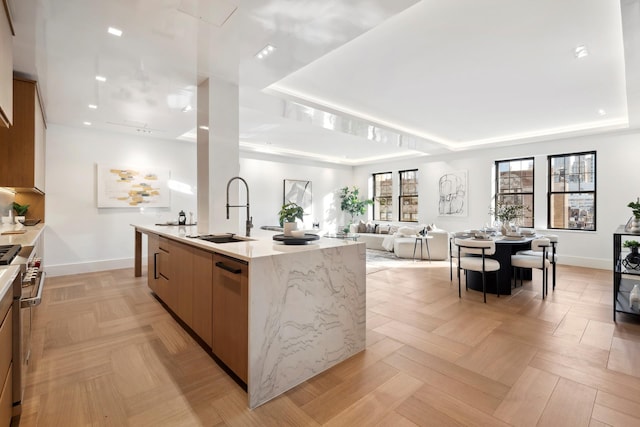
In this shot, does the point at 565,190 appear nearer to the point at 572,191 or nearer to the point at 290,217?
the point at 572,191

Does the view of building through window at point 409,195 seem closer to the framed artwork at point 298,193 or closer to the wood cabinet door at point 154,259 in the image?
the framed artwork at point 298,193

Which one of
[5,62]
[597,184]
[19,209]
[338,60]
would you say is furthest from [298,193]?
[5,62]

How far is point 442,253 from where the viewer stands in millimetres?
6711

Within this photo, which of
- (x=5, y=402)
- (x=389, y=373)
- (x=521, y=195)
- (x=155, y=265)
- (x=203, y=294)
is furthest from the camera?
(x=521, y=195)

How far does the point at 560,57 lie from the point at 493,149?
A: 424 cm

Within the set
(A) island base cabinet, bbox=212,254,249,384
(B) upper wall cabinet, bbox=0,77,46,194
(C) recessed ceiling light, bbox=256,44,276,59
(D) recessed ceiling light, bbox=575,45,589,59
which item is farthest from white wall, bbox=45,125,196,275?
(D) recessed ceiling light, bbox=575,45,589,59

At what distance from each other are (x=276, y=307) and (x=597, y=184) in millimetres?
6881

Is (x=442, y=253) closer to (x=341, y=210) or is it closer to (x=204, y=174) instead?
(x=341, y=210)

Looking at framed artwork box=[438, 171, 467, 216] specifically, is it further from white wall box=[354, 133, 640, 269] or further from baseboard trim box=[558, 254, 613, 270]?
baseboard trim box=[558, 254, 613, 270]

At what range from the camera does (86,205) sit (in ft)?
17.4

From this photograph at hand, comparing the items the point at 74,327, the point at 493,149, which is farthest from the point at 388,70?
the point at 493,149

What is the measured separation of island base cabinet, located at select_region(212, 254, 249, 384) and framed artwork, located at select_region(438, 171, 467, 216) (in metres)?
6.95

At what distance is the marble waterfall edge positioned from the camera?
1.79 meters

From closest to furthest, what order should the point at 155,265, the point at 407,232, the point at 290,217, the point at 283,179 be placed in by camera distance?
the point at 290,217 < the point at 155,265 < the point at 407,232 < the point at 283,179
